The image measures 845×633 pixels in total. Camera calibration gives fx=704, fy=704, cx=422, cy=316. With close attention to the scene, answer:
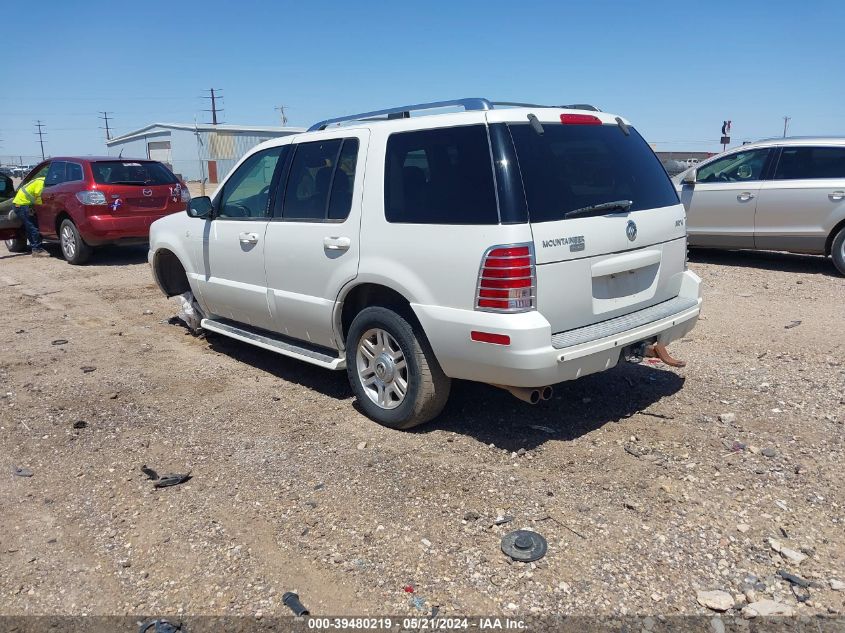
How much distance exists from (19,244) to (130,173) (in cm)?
366

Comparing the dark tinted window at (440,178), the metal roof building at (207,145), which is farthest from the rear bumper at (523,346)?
the metal roof building at (207,145)

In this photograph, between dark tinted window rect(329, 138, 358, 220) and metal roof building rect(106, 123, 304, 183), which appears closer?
dark tinted window rect(329, 138, 358, 220)

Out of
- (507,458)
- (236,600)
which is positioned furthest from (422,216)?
(236,600)

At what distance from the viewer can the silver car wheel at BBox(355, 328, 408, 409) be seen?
4.61m

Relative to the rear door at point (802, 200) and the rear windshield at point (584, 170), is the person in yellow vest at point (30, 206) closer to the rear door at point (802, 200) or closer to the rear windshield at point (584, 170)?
the rear windshield at point (584, 170)

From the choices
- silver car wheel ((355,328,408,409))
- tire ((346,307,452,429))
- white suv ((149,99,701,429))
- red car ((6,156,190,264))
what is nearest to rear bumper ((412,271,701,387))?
white suv ((149,99,701,429))

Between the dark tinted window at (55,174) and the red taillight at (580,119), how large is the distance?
10346mm

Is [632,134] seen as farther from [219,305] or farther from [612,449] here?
[219,305]

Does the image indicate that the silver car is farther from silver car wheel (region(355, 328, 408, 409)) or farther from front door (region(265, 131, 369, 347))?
silver car wheel (region(355, 328, 408, 409))

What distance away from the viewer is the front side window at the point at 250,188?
5.61m

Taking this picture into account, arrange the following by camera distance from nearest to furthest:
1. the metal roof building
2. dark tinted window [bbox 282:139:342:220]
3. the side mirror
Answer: dark tinted window [bbox 282:139:342:220]
the side mirror
the metal roof building

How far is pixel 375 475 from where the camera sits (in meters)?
4.13

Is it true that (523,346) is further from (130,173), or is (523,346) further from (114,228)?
(130,173)

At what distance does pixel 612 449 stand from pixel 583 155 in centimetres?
184
